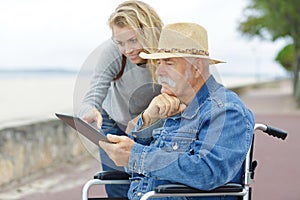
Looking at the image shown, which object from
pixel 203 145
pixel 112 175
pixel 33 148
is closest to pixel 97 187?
pixel 33 148

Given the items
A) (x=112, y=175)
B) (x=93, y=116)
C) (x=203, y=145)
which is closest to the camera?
(x=203, y=145)

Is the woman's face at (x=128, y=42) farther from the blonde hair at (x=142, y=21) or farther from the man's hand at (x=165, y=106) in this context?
the man's hand at (x=165, y=106)

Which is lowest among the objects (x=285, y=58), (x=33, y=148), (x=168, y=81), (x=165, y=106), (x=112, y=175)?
(x=285, y=58)

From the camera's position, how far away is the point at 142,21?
107 inches

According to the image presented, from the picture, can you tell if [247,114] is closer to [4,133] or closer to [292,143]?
[4,133]

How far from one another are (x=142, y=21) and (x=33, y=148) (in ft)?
13.7

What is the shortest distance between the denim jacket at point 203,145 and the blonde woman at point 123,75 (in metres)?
0.37

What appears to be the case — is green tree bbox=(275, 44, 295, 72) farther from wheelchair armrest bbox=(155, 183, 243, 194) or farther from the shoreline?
wheelchair armrest bbox=(155, 183, 243, 194)

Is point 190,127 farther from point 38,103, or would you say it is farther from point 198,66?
point 38,103

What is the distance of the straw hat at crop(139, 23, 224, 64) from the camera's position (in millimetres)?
2474

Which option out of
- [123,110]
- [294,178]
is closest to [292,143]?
[294,178]

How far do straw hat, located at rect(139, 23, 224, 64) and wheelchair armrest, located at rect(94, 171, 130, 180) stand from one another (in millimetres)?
733

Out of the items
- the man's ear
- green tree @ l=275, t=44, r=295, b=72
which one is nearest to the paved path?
the man's ear

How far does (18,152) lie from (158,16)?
3.82 meters
